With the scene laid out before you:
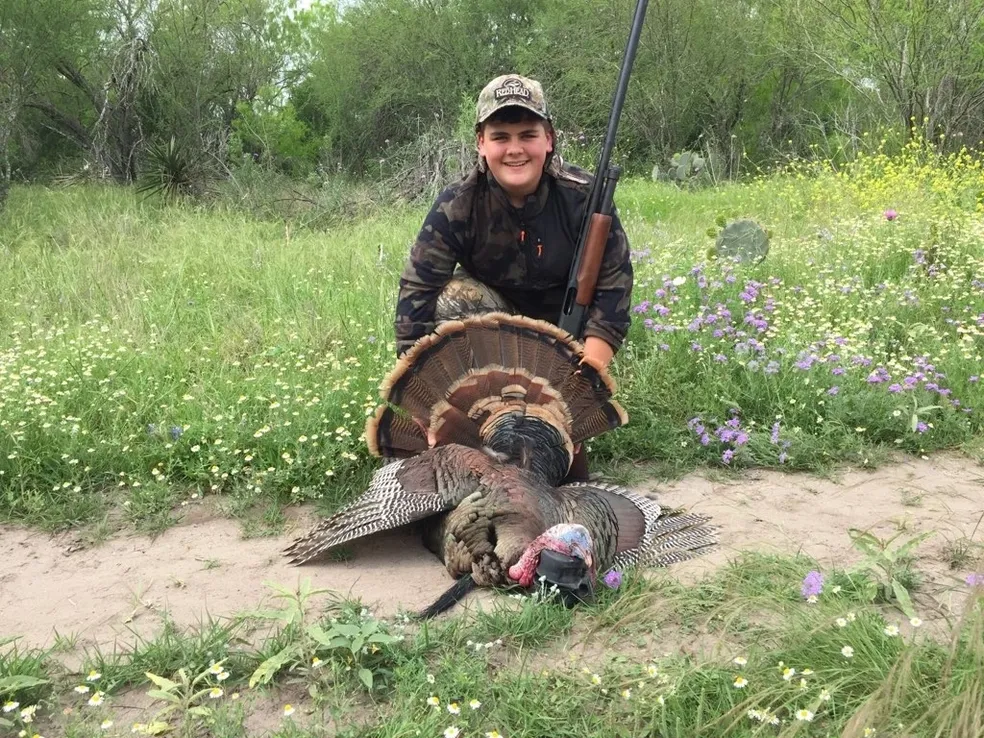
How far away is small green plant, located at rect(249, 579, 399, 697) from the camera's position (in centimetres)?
202

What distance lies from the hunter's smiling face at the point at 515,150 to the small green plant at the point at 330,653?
6.12 feet

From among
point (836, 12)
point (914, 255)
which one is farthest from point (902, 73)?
point (914, 255)

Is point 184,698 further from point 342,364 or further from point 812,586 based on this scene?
point 342,364

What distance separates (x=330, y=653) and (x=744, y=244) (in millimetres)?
4237

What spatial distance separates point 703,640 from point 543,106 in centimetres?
208

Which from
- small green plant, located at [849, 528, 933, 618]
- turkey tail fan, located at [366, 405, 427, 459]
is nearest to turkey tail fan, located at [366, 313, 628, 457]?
turkey tail fan, located at [366, 405, 427, 459]

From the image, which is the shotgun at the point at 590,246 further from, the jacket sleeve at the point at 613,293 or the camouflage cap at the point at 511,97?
the camouflage cap at the point at 511,97

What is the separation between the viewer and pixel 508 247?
3455mm

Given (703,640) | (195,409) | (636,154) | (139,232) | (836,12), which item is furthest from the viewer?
(636,154)

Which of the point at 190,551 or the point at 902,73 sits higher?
the point at 902,73

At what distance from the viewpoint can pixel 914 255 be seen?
209 inches

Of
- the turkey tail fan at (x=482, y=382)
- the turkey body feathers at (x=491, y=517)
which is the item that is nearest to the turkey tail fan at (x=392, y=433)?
the turkey tail fan at (x=482, y=382)

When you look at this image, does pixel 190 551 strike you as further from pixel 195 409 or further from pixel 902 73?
pixel 902 73

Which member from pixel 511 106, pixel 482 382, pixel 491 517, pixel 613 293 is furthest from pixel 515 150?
pixel 491 517
